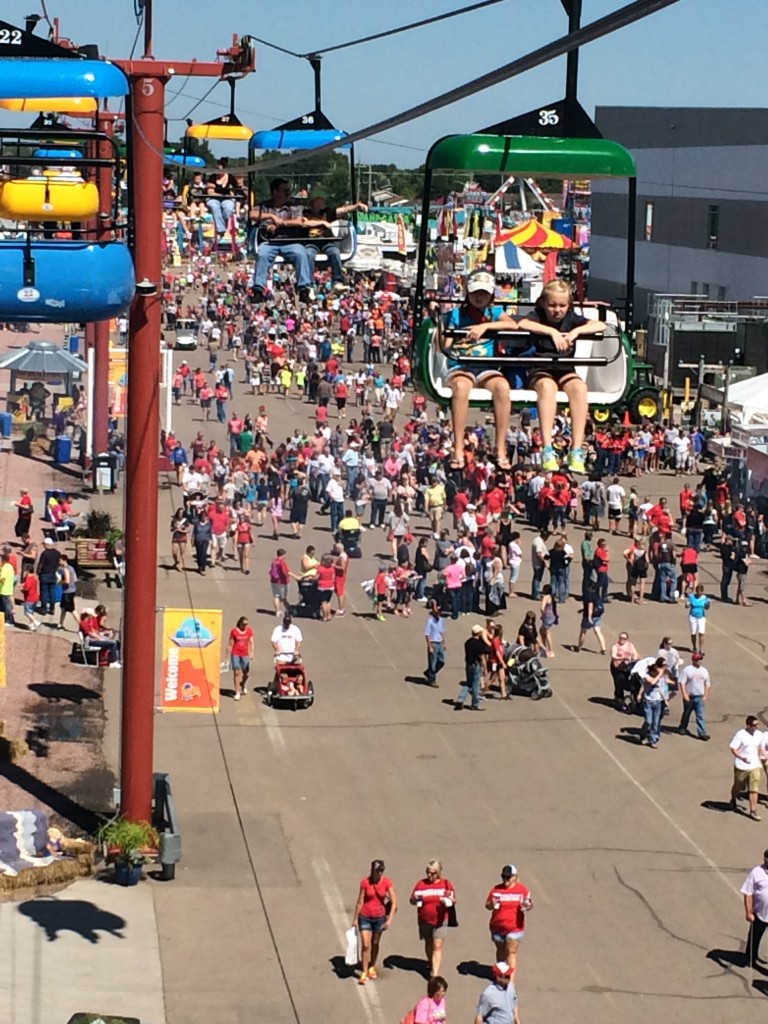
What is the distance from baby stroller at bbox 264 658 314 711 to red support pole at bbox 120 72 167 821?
4251mm

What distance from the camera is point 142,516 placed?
60.2 feet

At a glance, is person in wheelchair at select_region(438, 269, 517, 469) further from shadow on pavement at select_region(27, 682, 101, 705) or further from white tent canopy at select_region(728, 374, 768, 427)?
white tent canopy at select_region(728, 374, 768, 427)

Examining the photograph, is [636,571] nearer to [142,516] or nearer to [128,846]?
[142,516]

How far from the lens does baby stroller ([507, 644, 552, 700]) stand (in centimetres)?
2356

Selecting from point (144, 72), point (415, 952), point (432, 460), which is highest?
point (144, 72)

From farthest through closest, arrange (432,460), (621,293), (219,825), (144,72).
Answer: (621,293) < (432,460) < (219,825) < (144,72)

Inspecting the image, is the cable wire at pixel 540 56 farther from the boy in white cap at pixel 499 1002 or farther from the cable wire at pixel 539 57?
the boy in white cap at pixel 499 1002

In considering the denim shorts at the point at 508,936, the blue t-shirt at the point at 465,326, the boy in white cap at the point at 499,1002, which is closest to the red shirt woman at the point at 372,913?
the denim shorts at the point at 508,936

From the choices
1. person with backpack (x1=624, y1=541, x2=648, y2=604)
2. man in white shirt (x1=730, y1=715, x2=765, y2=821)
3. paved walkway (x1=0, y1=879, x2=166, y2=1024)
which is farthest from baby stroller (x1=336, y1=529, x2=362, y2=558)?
paved walkway (x1=0, y1=879, x2=166, y2=1024)

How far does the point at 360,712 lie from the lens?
22703mm

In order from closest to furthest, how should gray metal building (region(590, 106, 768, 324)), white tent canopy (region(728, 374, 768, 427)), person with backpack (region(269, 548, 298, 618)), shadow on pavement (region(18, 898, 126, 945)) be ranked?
shadow on pavement (region(18, 898, 126, 945))
person with backpack (region(269, 548, 298, 618))
white tent canopy (region(728, 374, 768, 427))
gray metal building (region(590, 106, 768, 324))

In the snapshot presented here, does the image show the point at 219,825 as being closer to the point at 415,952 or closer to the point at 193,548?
the point at 415,952

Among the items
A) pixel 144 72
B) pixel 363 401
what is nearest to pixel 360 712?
pixel 144 72

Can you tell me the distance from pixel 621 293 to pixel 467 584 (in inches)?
1230
